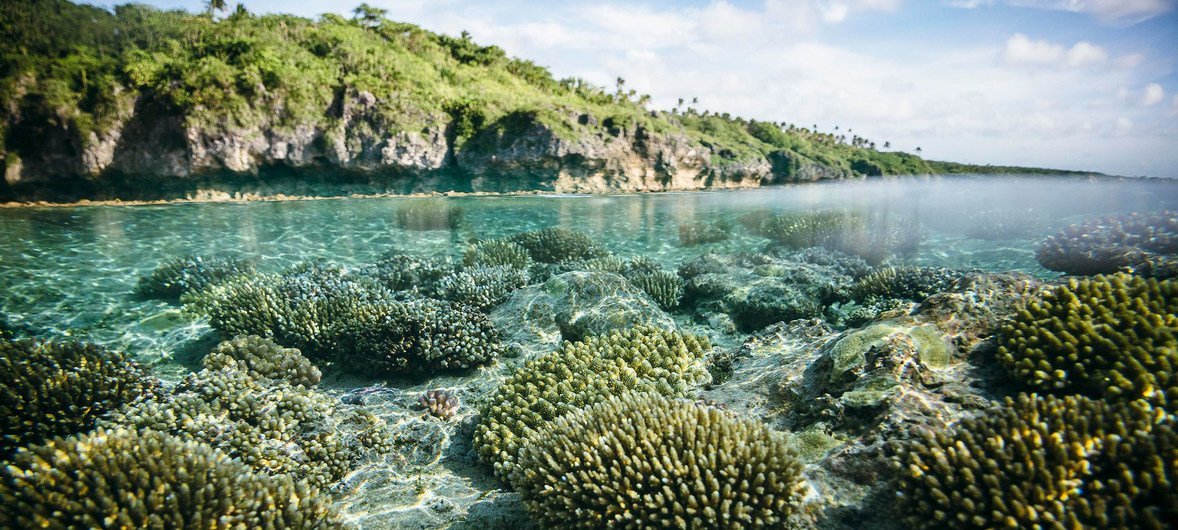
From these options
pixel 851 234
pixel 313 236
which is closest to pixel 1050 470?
pixel 851 234

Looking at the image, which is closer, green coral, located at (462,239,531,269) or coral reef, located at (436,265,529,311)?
coral reef, located at (436,265,529,311)

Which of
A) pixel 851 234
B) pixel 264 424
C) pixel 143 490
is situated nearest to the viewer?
pixel 143 490

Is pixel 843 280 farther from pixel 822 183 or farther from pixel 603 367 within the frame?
pixel 822 183

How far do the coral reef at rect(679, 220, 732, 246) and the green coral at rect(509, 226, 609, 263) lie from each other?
7.52m

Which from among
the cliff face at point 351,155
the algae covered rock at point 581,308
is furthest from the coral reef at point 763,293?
the cliff face at point 351,155

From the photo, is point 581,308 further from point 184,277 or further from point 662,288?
point 184,277

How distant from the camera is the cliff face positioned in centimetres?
2567

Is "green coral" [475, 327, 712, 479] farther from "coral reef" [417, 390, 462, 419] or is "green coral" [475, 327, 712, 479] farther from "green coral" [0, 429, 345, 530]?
"green coral" [0, 429, 345, 530]

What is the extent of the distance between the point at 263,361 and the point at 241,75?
29524mm

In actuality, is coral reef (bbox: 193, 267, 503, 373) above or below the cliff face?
below

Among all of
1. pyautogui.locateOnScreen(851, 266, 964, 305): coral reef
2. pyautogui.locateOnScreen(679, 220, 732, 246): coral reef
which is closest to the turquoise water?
pyautogui.locateOnScreen(679, 220, 732, 246): coral reef

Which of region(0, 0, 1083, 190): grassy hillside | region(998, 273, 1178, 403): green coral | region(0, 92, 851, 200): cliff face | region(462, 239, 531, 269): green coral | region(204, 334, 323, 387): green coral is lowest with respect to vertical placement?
region(204, 334, 323, 387): green coral

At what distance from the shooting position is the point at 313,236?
2183 cm

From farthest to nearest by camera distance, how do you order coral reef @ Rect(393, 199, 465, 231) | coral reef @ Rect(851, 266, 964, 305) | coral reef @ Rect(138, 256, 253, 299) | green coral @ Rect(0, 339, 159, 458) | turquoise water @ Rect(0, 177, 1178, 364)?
1. coral reef @ Rect(393, 199, 465, 231)
2. coral reef @ Rect(138, 256, 253, 299)
3. turquoise water @ Rect(0, 177, 1178, 364)
4. coral reef @ Rect(851, 266, 964, 305)
5. green coral @ Rect(0, 339, 159, 458)
